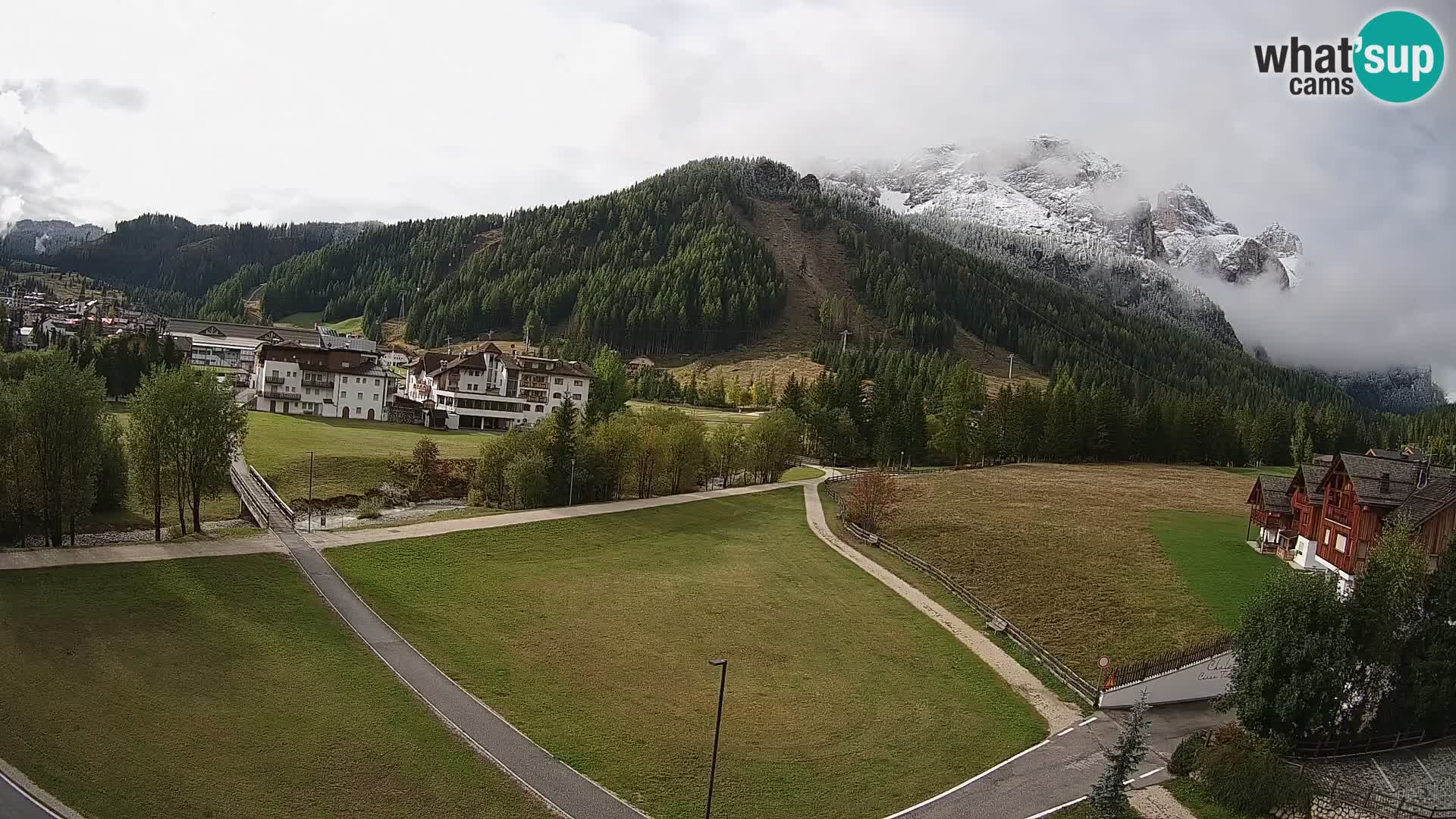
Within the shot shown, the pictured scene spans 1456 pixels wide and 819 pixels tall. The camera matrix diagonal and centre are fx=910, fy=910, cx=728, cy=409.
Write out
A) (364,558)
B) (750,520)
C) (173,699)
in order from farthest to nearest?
(750,520) < (364,558) < (173,699)

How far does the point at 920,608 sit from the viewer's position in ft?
169

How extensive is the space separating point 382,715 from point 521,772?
638 cm

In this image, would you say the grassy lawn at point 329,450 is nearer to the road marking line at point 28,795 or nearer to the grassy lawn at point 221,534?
the grassy lawn at point 221,534

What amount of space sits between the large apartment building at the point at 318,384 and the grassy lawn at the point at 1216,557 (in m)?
86.8

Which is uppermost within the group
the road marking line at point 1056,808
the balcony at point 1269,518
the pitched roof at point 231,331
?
the pitched roof at point 231,331

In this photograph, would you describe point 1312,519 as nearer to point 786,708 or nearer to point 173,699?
point 786,708

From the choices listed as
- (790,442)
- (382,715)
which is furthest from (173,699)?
(790,442)

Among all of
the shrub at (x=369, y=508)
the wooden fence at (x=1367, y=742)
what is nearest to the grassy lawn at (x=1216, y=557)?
the wooden fence at (x=1367, y=742)

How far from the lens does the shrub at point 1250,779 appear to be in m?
30.4

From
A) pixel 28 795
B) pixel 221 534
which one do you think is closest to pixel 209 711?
pixel 28 795

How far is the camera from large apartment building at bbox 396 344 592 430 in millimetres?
115375

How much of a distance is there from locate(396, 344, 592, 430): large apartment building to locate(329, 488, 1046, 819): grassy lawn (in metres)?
57.6

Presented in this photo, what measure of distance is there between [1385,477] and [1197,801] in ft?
95.3

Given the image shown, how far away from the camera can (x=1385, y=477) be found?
4972 centimetres
